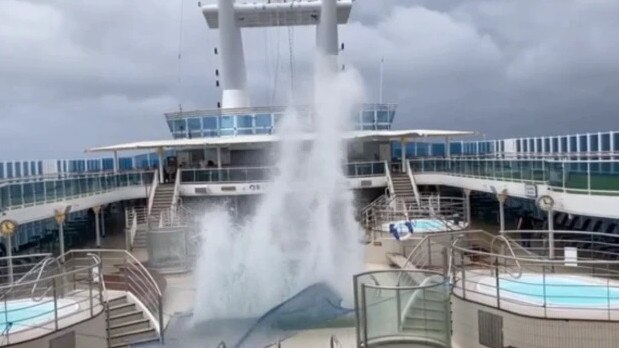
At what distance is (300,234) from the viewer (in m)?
17.0

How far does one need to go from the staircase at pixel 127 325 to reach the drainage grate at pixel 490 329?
4.73m

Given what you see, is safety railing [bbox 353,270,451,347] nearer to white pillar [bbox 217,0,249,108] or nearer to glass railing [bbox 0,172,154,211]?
glass railing [bbox 0,172,154,211]

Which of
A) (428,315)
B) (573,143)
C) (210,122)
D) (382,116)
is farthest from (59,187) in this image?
(573,143)

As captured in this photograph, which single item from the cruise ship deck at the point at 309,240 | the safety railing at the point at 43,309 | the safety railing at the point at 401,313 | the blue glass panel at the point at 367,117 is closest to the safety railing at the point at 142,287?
the cruise ship deck at the point at 309,240

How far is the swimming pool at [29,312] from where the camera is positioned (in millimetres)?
7845

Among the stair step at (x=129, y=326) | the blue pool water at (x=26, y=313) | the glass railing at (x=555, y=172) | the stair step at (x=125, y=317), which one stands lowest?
the stair step at (x=129, y=326)

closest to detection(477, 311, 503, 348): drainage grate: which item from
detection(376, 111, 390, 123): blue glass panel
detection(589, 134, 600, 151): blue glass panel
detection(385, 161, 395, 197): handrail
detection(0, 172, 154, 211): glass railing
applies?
detection(0, 172, 154, 211): glass railing

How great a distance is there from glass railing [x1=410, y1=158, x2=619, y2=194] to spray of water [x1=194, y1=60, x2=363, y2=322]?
15.0 ft

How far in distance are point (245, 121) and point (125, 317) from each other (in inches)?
788

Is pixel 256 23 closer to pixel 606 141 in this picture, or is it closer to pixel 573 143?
pixel 573 143

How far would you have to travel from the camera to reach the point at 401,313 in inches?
267

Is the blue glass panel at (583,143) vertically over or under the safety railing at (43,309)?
over

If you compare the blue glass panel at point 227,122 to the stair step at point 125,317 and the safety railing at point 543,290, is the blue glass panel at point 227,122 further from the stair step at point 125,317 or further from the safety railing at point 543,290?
the safety railing at point 543,290

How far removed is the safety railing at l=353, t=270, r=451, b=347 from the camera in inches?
263
